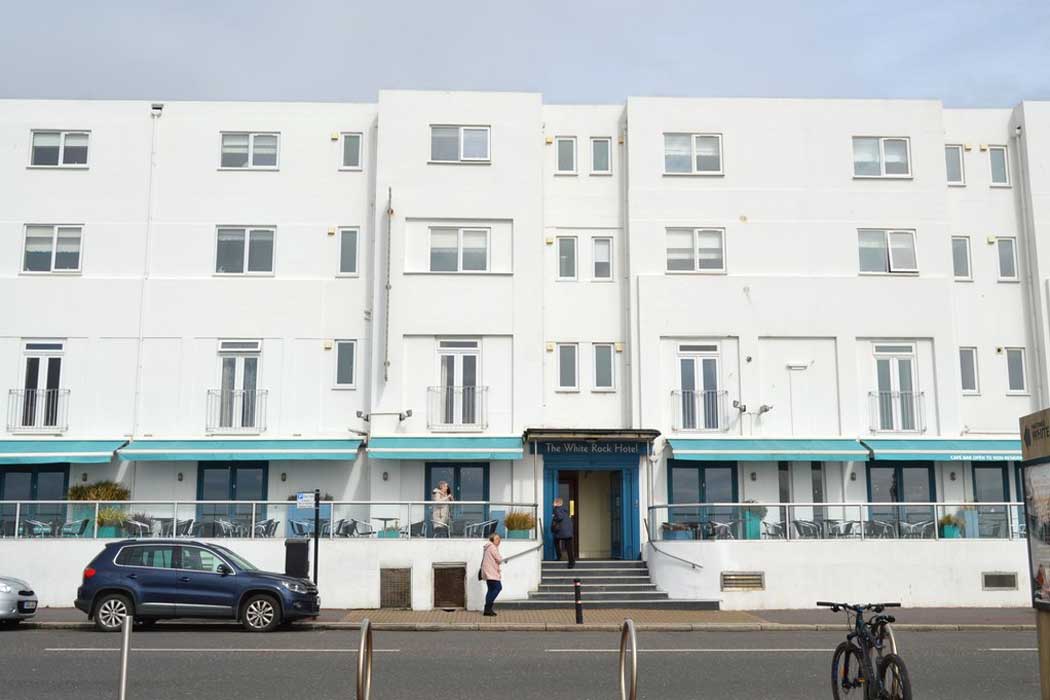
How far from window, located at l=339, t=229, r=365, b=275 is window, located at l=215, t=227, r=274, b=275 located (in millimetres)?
1807

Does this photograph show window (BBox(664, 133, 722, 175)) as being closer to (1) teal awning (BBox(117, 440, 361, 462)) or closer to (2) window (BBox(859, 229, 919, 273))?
(2) window (BBox(859, 229, 919, 273))

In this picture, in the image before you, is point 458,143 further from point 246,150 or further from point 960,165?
point 960,165

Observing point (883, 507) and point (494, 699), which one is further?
point (883, 507)

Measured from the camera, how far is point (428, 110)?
30.0 metres

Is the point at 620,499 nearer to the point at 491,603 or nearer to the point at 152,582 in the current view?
the point at 491,603

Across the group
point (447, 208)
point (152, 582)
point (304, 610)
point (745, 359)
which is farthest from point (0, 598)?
point (745, 359)

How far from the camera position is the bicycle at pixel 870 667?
11055mm

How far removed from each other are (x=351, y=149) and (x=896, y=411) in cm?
1560

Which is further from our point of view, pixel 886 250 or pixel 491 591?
pixel 886 250

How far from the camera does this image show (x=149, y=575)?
20938 millimetres

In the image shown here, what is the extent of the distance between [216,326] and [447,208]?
6.57m

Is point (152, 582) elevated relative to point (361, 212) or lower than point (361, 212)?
lower

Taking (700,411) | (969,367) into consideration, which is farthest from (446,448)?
(969,367)

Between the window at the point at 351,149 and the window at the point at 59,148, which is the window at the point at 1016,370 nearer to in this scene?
the window at the point at 351,149
